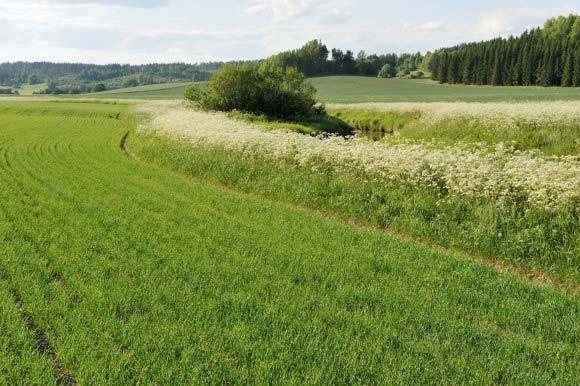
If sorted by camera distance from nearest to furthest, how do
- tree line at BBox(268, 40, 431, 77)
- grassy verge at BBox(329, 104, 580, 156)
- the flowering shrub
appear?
the flowering shrub < grassy verge at BBox(329, 104, 580, 156) < tree line at BBox(268, 40, 431, 77)

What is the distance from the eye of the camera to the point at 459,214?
38.7 feet

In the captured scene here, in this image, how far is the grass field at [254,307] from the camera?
5.55m

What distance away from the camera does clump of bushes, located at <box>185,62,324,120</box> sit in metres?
44.2

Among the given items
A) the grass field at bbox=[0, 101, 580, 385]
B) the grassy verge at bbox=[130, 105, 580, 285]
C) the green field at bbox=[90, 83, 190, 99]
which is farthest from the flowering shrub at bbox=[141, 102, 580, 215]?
the green field at bbox=[90, 83, 190, 99]

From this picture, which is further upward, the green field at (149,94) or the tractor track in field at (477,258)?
the green field at (149,94)

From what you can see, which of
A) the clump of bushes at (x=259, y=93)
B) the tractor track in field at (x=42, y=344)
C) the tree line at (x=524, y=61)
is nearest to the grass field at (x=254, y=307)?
the tractor track in field at (x=42, y=344)

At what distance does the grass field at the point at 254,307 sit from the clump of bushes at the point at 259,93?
33.7 meters

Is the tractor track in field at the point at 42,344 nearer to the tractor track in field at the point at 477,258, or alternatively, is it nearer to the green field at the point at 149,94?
the tractor track in field at the point at 477,258

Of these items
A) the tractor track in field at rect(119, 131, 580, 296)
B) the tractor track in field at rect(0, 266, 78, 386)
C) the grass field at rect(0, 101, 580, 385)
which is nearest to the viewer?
the tractor track in field at rect(0, 266, 78, 386)

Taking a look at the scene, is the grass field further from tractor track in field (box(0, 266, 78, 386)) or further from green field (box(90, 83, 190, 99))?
green field (box(90, 83, 190, 99))

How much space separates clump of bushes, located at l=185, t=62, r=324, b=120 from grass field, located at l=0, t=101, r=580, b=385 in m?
33.7

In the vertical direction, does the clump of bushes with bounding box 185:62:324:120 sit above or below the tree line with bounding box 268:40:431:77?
below

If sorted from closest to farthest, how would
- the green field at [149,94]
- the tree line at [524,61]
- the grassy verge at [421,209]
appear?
the grassy verge at [421,209]
the tree line at [524,61]
the green field at [149,94]

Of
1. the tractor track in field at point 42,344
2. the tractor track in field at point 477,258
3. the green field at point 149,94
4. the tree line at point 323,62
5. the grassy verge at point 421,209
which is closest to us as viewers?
the tractor track in field at point 42,344
